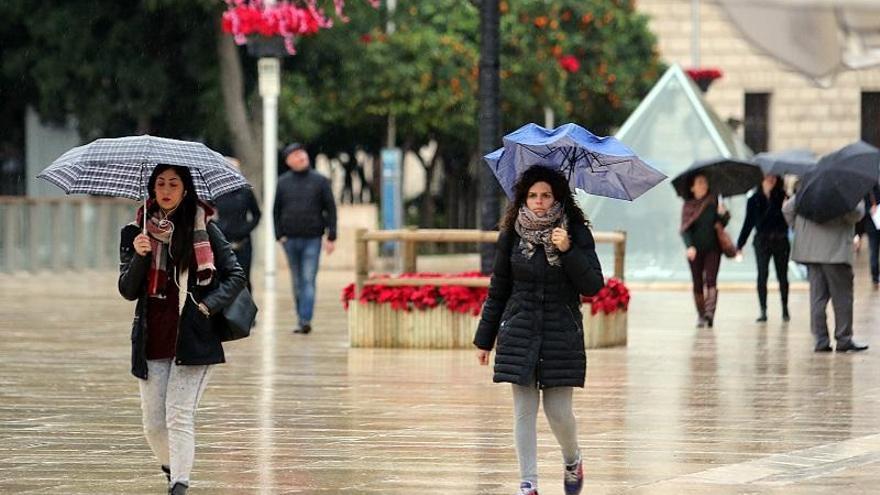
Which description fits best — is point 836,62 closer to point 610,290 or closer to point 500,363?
point 500,363

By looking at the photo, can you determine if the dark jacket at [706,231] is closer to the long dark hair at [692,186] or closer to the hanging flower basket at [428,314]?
the long dark hair at [692,186]

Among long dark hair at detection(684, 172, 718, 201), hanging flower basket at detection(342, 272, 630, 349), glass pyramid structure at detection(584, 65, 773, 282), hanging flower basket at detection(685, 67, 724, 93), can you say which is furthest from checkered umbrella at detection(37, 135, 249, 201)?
hanging flower basket at detection(685, 67, 724, 93)

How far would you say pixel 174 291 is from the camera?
25.6ft

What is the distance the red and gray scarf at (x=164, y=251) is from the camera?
25.5ft

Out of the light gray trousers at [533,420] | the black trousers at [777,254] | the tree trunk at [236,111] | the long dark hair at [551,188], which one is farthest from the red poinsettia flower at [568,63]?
the light gray trousers at [533,420]

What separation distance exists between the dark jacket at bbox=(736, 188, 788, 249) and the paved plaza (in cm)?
249

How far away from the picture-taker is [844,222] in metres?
16.9

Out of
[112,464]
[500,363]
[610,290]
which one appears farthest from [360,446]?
[610,290]

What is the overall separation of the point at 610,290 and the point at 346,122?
2714 cm

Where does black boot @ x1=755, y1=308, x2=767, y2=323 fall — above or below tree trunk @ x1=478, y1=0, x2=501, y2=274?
below

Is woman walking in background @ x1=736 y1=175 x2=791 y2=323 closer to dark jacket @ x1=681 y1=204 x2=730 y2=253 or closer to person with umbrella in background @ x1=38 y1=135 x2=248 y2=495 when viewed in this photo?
dark jacket @ x1=681 y1=204 x2=730 y2=253

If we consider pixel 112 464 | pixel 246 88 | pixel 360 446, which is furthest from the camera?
pixel 246 88

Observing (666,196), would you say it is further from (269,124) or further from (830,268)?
(830,268)

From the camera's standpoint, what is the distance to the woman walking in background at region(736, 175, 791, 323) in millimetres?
22062
